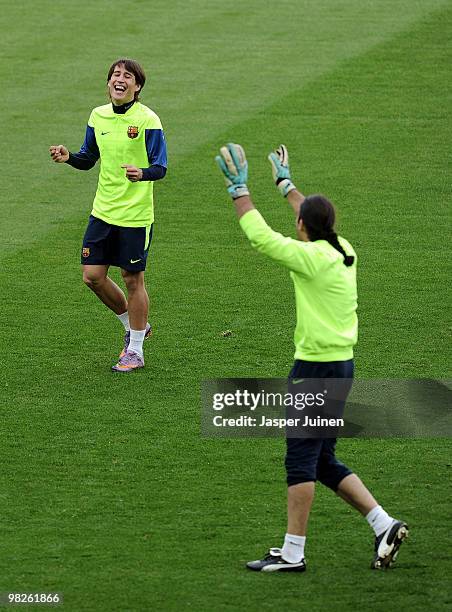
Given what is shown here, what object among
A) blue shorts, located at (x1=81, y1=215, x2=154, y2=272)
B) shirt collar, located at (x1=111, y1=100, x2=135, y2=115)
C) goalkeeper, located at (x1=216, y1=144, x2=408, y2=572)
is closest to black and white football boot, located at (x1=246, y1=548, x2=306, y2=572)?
goalkeeper, located at (x1=216, y1=144, x2=408, y2=572)

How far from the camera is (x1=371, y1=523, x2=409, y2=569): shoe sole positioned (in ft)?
22.3

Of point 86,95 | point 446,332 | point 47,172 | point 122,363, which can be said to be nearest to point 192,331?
point 122,363

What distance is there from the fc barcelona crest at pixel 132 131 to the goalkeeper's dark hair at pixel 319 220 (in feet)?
11.4

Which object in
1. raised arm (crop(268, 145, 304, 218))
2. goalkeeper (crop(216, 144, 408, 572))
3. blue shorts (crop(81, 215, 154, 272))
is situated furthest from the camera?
blue shorts (crop(81, 215, 154, 272))

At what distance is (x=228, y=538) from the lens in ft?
23.8

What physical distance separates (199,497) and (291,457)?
46.5 inches

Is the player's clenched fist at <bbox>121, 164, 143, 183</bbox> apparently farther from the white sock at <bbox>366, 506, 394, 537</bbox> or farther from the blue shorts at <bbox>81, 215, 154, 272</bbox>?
→ the white sock at <bbox>366, 506, 394, 537</bbox>

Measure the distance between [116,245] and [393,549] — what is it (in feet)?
14.0

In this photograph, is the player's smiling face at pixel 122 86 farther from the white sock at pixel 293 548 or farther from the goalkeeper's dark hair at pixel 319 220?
the white sock at pixel 293 548

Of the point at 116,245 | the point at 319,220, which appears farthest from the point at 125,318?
the point at 319,220

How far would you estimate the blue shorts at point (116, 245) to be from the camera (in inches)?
401

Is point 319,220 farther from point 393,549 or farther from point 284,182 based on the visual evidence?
point 393,549

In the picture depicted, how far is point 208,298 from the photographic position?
1223cm

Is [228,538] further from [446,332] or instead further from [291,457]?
[446,332]
